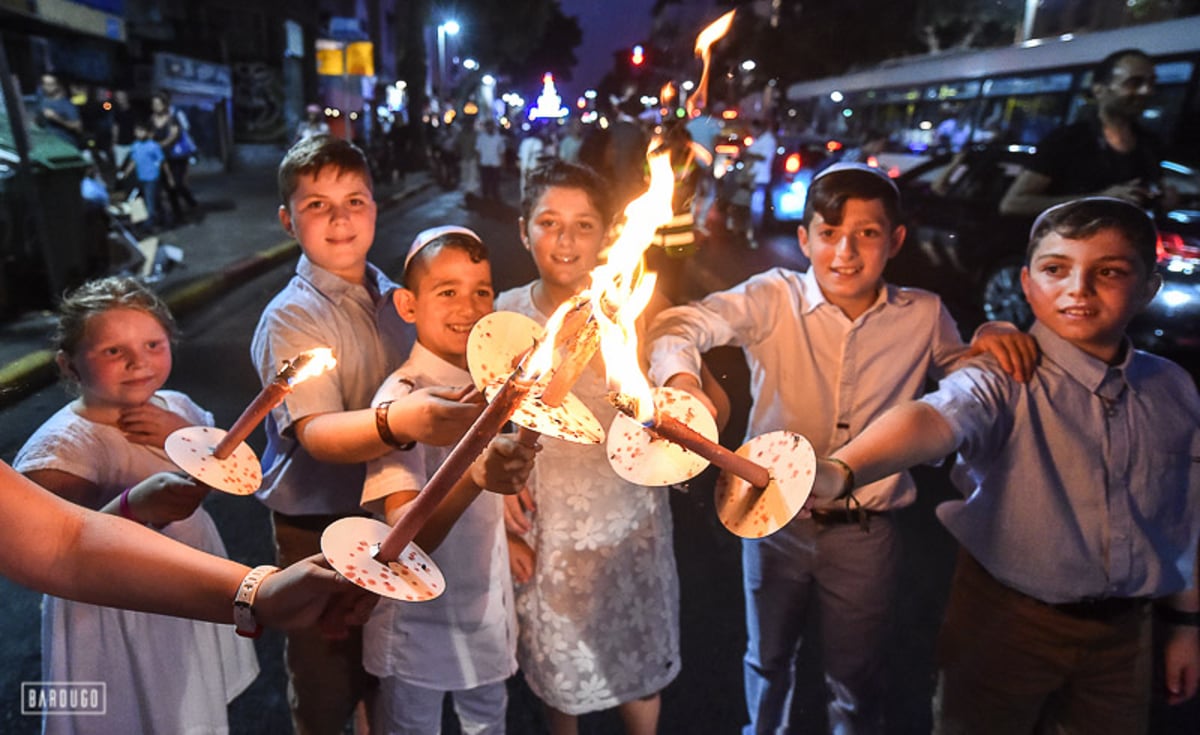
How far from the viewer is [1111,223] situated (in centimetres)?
191

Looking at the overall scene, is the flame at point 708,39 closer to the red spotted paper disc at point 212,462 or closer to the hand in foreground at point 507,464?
the hand in foreground at point 507,464

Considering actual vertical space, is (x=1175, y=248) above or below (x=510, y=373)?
below

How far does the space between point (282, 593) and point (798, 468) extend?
89cm

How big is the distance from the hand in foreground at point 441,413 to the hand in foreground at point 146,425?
970mm

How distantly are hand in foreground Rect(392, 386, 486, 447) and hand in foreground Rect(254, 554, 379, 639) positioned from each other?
14.8 inches

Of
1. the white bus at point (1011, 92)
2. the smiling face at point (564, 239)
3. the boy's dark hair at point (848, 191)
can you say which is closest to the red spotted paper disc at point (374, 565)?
the smiling face at point (564, 239)

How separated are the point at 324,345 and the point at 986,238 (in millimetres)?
8565

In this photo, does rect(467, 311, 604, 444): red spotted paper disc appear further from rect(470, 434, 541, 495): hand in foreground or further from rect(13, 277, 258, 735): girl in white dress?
rect(13, 277, 258, 735): girl in white dress

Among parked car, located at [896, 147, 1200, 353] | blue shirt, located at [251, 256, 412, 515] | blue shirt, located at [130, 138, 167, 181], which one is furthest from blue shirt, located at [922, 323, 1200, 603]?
blue shirt, located at [130, 138, 167, 181]

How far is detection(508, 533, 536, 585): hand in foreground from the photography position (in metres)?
2.31

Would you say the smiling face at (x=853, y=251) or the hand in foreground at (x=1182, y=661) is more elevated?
the smiling face at (x=853, y=251)

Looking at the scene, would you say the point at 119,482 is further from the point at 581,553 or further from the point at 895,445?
the point at 895,445

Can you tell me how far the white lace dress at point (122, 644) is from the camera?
6.44ft

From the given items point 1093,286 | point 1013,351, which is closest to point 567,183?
point 1013,351
